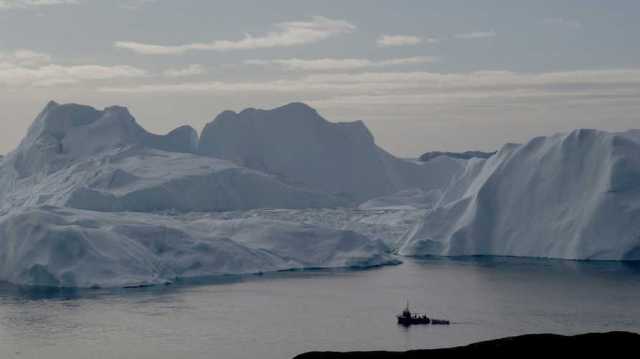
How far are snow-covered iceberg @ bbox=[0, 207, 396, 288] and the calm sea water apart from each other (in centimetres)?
146

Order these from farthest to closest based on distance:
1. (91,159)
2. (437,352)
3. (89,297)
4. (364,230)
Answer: (91,159), (364,230), (89,297), (437,352)

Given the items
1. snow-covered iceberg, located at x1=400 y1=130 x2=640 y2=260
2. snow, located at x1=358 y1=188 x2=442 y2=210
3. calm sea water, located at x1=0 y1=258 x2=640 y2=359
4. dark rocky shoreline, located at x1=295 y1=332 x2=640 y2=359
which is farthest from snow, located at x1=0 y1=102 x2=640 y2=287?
dark rocky shoreline, located at x1=295 y1=332 x2=640 y2=359

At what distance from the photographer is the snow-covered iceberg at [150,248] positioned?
49.7m

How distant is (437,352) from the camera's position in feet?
62.1

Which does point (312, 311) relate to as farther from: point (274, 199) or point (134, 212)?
point (274, 199)

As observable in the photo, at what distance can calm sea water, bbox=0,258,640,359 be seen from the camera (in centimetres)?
3488

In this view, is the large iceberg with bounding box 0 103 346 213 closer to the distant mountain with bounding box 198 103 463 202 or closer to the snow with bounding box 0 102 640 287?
the snow with bounding box 0 102 640 287

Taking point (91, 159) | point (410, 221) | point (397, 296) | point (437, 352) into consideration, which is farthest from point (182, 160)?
point (437, 352)

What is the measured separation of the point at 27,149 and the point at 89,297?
127ft

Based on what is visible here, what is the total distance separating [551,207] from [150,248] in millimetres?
22563

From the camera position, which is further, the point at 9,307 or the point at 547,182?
the point at 547,182

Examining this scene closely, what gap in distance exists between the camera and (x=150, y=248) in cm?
5425

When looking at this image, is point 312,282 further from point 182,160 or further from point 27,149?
point 27,149

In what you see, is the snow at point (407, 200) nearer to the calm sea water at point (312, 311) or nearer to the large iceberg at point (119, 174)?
the large iceberg at point (119, 174)
